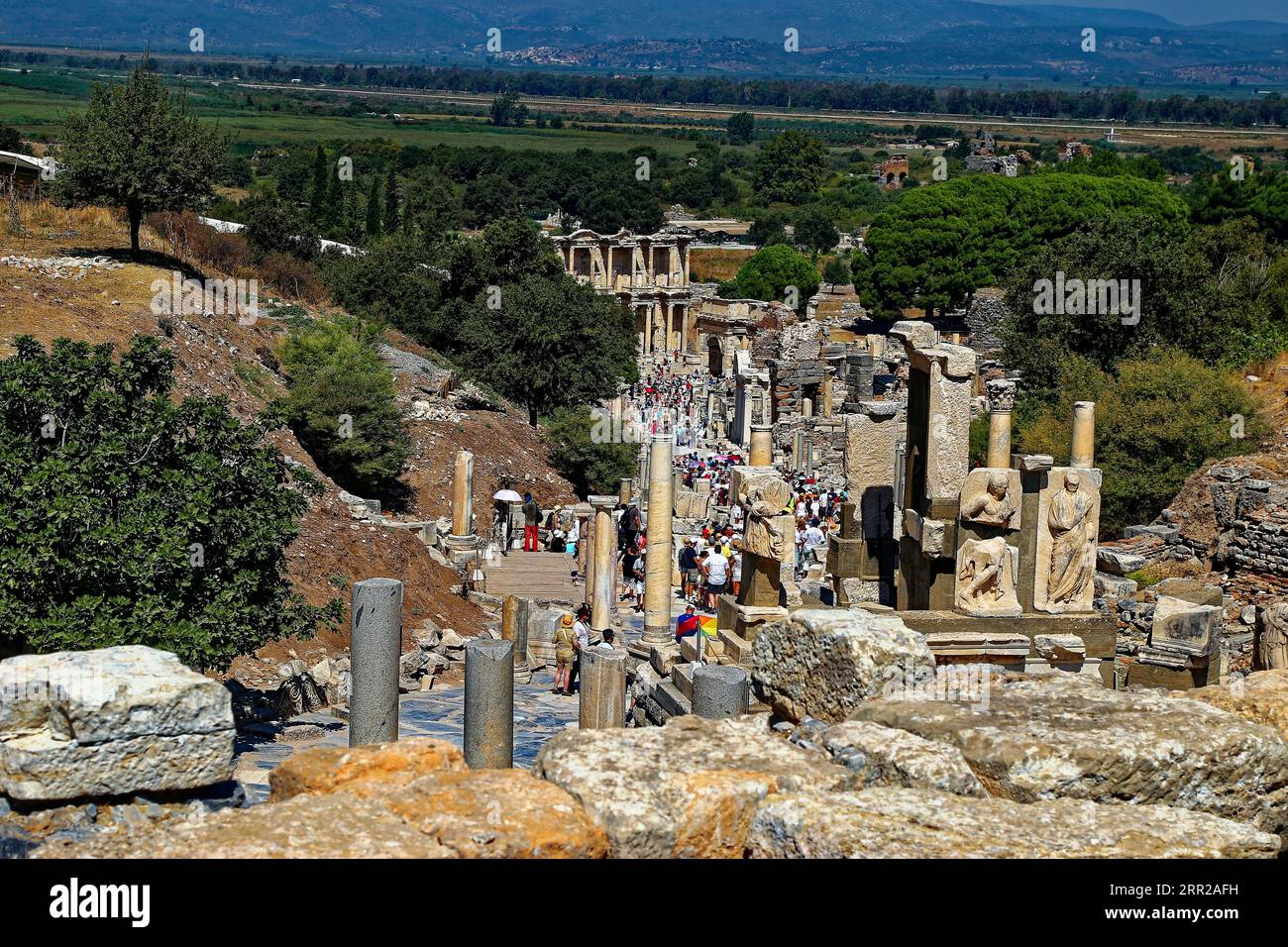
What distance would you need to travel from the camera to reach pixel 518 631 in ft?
73.8

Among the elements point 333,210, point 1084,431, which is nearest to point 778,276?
point 333,210

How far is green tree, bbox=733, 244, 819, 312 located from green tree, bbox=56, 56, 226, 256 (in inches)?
2661

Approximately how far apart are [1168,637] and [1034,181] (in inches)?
3034

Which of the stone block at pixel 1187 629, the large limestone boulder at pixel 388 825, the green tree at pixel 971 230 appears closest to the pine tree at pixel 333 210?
the green tree at pixel 971 230

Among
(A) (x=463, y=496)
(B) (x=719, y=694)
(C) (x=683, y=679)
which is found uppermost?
(B) (x=719, y=694)

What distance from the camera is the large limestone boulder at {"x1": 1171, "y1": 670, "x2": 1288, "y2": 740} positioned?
8797 millimetres

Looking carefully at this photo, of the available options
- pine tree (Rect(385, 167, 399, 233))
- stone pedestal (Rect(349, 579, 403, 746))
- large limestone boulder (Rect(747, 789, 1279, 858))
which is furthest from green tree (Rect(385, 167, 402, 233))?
large limestone boulder (Rect(747, 789, 1279, 858))

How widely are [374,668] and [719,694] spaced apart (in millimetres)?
2843

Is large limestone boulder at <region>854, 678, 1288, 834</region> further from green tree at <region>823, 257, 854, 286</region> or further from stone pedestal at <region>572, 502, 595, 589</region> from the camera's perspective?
green tree at <region>823, 257, 854, 286</region>

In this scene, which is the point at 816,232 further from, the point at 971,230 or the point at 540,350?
the point at 540,350

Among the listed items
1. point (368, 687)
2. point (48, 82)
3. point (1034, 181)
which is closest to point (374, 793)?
point (368, 687)

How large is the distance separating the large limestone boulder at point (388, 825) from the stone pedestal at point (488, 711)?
4949 mm

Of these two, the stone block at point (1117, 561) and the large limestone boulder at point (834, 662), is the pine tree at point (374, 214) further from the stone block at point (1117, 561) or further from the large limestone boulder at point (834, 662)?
the large limestone boulder at point (834, 662)

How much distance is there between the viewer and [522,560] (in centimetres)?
3058
